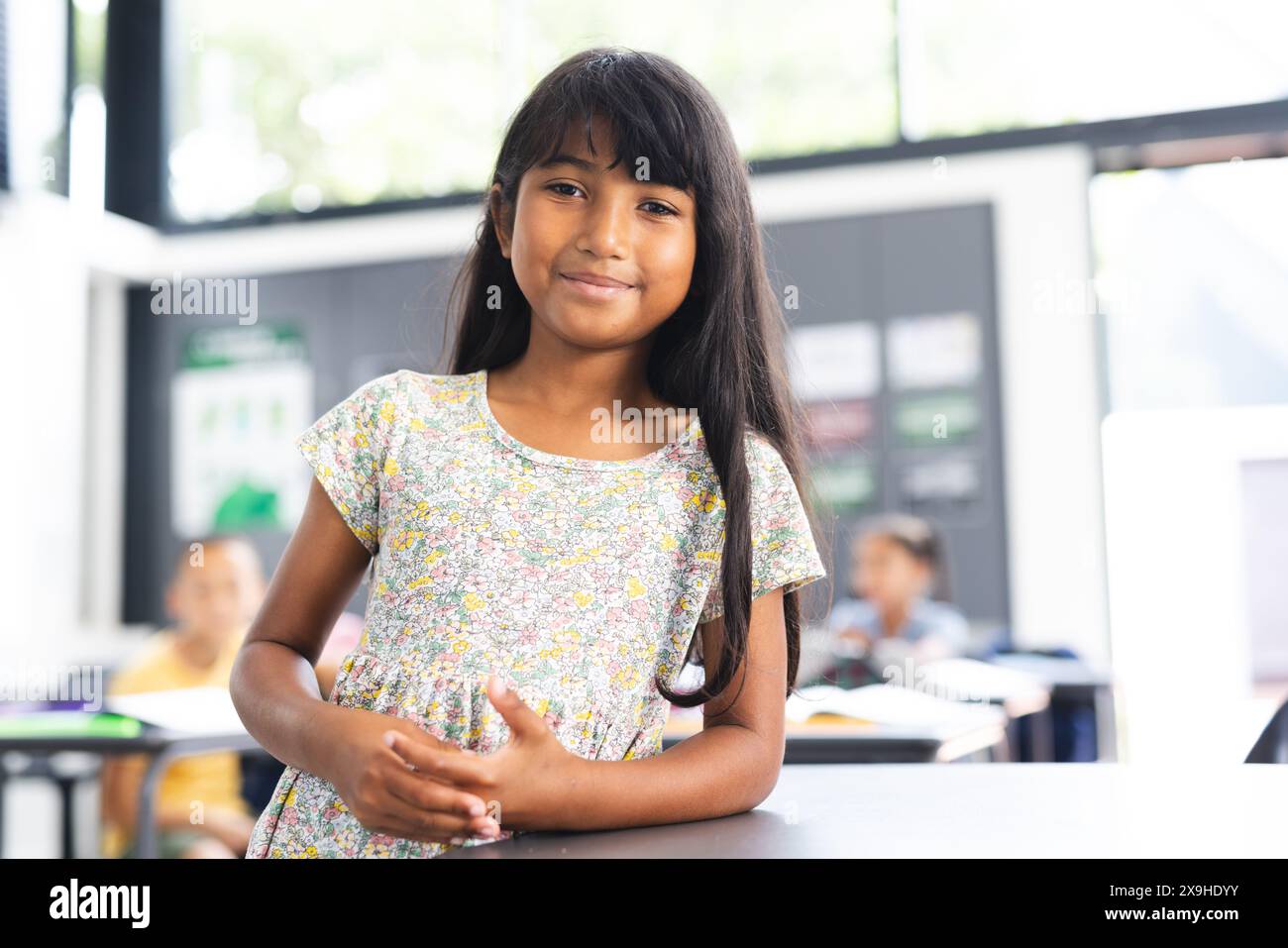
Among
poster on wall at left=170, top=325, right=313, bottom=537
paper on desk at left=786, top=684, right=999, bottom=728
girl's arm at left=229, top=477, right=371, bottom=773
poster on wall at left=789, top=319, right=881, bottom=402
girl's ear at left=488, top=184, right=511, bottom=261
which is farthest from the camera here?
poster on wall at left=170, top=325, right=313, bottom=537

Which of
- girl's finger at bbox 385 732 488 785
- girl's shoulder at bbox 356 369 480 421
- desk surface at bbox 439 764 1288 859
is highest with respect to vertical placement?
girl's shoulder at bbox 356 369 480 421

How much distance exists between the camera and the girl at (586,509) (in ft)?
3.01

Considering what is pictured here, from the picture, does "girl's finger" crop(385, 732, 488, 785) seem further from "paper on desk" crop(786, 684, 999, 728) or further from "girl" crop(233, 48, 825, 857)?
"paper on desk" crop(786, 684, 999, 728)

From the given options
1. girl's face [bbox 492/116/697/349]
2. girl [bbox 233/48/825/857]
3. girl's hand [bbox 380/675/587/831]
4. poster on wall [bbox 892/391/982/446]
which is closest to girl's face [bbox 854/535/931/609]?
poster on wall [bbox 892/391/982/446]

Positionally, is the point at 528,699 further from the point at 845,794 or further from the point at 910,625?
the point at 910,625

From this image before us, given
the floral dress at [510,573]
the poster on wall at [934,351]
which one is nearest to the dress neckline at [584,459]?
the floral dress at [510,573]

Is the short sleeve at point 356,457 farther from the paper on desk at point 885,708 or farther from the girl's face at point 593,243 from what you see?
the paper on desk at point 885,708

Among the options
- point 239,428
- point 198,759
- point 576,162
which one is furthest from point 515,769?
point 239,428

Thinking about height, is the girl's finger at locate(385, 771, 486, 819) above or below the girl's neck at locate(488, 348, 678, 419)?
below

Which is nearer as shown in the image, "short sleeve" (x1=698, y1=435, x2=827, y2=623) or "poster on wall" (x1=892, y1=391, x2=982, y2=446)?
"short sleeve" (x1=698, y1=435, x2=827, y2=623)

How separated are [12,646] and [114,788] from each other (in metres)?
1.55

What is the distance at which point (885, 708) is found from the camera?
246cm

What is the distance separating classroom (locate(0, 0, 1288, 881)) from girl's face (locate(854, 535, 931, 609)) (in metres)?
0.01

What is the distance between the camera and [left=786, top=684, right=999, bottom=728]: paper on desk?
2.31 metres
